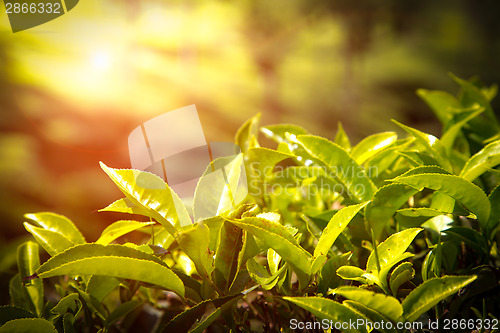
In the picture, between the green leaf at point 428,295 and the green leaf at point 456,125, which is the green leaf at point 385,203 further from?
the green leaf at point 456,125

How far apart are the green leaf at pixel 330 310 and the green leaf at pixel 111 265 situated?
15cm

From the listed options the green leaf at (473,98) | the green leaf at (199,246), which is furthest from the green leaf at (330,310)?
the green leaf at (473,98)

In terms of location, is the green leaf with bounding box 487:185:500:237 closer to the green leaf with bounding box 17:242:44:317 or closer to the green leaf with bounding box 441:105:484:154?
the green leaf with bounding box 441:105:484:154

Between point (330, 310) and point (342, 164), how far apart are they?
227mm

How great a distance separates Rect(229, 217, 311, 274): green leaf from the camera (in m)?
0.44

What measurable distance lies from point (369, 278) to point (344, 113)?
642cm

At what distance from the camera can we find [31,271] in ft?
2.03

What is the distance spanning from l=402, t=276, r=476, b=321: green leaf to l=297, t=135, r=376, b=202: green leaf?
17cm

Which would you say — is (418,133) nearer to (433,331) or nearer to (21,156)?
(433,331)

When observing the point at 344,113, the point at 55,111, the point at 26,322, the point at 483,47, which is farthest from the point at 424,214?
the point at 483,47

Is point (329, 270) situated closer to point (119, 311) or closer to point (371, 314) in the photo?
point (371, 314)

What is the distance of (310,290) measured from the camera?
52 centimetres

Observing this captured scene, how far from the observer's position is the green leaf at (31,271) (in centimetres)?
59

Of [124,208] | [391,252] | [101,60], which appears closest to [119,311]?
[124,208]
